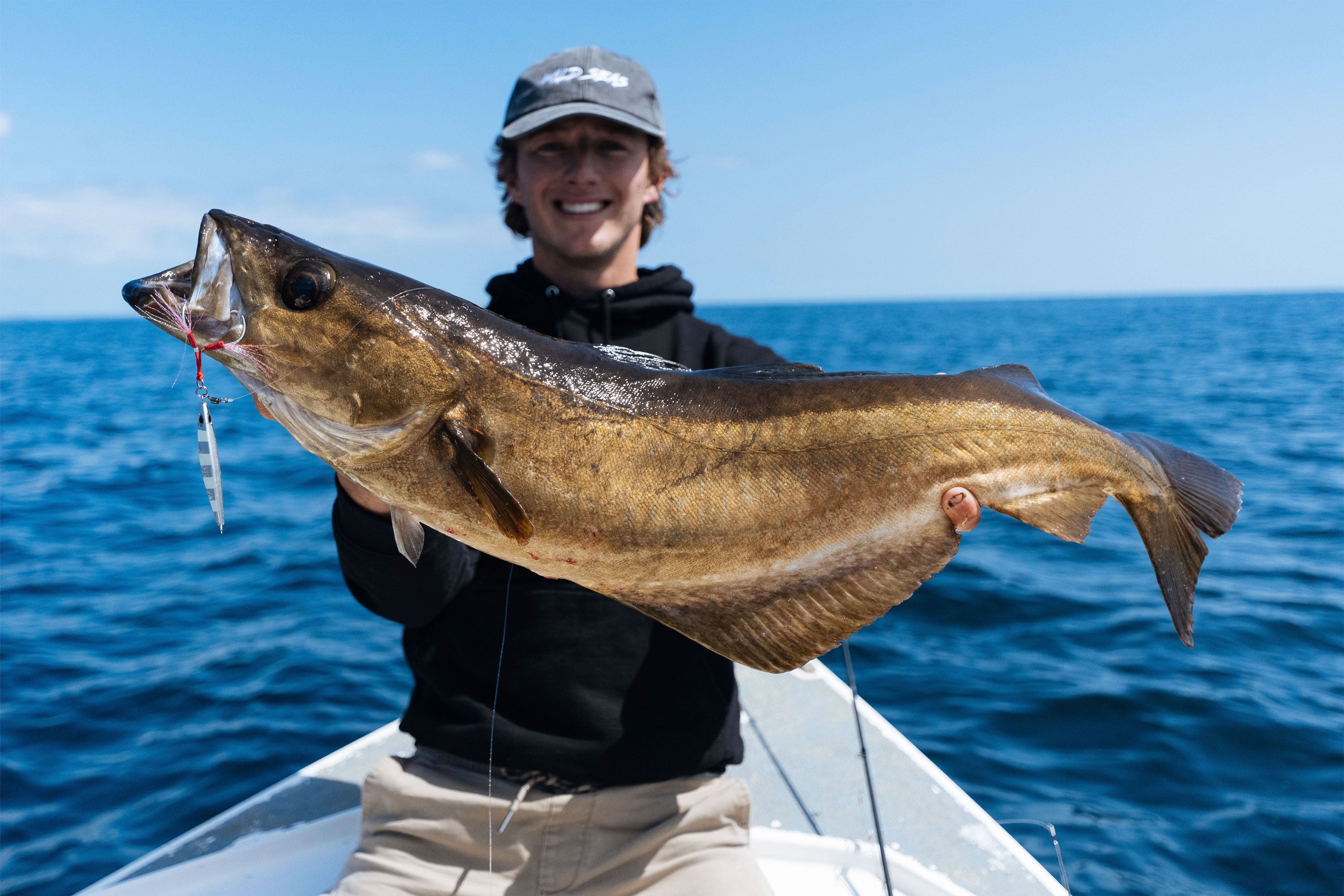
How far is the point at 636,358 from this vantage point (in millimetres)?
2293

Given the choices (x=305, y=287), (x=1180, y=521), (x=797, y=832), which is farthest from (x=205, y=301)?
(x=797, y=832)

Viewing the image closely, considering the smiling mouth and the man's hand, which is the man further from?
the smiling mouth

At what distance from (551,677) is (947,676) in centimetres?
494

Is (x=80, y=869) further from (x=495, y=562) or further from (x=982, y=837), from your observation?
(x=982, y=837)

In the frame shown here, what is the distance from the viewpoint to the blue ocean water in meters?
5.03

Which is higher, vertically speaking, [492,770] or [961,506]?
[961,506]

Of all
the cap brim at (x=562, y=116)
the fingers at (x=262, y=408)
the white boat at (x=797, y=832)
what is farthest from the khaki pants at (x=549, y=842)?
the cap brim at (x=562, y=116)

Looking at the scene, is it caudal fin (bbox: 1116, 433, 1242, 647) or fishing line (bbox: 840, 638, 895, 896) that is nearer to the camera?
caudal fin (bbox: 1116, 433, 1242, 647)

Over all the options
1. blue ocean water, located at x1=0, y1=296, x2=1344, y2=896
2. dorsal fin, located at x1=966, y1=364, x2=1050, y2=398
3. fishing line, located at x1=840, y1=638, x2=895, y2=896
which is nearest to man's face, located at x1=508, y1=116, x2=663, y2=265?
dorsal fin, located at x1=966, y1=364, x2=1050, y2=398

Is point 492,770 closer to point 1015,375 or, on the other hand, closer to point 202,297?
point 202,297

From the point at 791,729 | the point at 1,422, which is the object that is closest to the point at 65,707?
the point at 791,729

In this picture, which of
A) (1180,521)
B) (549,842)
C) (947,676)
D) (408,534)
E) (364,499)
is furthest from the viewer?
(947,676)

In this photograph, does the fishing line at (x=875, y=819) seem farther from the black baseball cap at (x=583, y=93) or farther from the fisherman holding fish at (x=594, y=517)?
the black baseball cap at (x=583, y=93)

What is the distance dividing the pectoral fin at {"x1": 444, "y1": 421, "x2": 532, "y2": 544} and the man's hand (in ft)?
2.23
